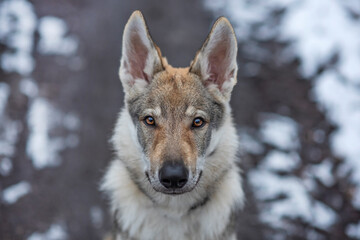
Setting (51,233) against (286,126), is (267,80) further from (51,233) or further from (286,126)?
(51,233)

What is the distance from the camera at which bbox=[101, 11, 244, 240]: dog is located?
11.4 feet

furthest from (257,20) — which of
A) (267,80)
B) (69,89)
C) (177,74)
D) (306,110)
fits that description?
(177,74)

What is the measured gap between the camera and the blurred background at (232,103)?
5.18 metres

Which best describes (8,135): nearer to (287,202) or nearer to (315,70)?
(287,202)

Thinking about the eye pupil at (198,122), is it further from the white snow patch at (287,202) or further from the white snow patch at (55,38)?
the white snow patch at (55,38)

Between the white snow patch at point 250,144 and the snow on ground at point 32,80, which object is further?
the white snow patch at point 250,144

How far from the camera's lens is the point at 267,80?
7.27 metres

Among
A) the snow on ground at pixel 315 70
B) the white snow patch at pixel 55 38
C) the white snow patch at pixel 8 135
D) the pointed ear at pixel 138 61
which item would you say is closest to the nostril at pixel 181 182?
the pointed ear at pixel 138 61

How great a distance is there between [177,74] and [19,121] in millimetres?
3356

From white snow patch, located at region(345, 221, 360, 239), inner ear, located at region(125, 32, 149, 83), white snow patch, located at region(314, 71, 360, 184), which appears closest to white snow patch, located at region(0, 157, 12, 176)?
inner ear, located at region(125, 32, 149, 83)

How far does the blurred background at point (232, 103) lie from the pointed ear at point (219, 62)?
2.26 metres

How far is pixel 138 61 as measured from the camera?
152 inches

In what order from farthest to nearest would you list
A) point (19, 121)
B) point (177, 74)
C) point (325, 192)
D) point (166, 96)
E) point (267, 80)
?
point (267, 80) < point (19, 121) < point (325, 192) < point (177, 74) < point (166, 96)

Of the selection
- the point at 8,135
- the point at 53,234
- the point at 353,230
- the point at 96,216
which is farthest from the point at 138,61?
the point at 353,230
